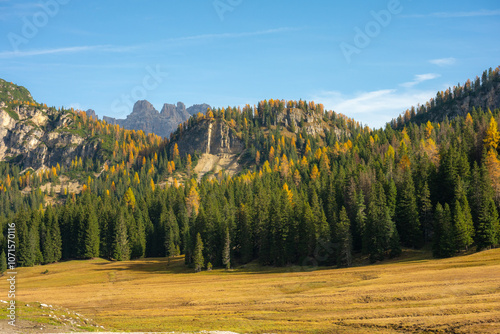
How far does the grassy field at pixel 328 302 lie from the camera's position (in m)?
32.1

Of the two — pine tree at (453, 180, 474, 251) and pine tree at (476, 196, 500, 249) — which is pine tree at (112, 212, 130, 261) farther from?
pine tree at (476, 196, 500, 249)

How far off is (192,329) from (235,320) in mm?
4820

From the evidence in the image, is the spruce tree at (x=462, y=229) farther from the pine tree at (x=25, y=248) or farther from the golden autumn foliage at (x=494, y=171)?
the pine tree at (x=25, y=248)

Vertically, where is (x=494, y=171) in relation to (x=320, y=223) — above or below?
above

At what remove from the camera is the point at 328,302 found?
4072 centimetres

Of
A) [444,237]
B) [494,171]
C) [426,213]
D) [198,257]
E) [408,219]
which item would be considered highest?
[494,171]

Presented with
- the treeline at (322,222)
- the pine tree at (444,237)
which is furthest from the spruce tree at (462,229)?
the pine tree at (444,237)

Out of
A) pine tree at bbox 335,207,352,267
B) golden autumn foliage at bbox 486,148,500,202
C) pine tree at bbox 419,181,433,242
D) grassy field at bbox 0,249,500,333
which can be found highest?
golden autumn foliage at bbox 486,148,500,202

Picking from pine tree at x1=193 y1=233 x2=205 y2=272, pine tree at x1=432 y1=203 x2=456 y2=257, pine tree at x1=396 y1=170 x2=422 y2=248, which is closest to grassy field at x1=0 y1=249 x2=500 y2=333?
pine tree at x1=432 y1=203 x2=456 y2=257

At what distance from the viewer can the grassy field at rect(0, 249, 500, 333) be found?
32062 millimetres

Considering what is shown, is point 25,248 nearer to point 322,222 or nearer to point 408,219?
point 322,222

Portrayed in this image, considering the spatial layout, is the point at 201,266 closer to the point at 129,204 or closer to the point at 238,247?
the point at 238,247

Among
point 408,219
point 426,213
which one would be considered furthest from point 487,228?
point 426,213

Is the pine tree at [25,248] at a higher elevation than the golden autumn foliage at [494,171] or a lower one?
lower
